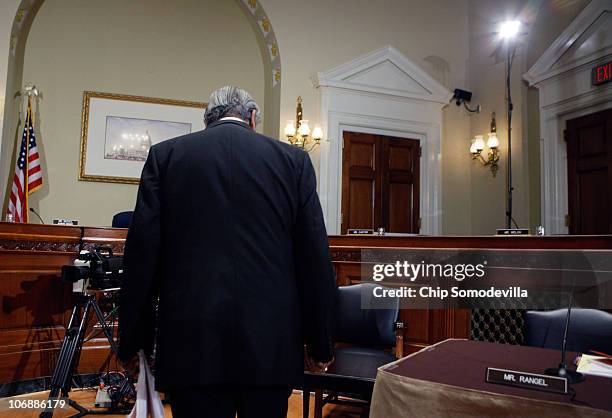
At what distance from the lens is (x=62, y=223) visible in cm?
390

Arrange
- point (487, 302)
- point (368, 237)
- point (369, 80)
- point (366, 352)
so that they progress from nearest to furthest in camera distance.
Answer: point (366, 352) < point (487, 302) < point (368, 237) < point (369, 80)

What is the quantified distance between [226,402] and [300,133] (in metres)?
4.51

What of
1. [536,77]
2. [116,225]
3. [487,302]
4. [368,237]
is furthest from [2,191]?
[536,77]

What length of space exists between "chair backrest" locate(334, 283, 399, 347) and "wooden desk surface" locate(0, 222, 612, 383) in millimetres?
768

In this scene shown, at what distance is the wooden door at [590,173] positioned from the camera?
4.94 meters

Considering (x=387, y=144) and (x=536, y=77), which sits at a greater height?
(x=536, y=77)

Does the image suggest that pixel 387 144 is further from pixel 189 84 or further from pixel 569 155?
pixel 189 84

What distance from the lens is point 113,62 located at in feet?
19.6

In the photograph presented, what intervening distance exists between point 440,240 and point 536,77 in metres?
3.03

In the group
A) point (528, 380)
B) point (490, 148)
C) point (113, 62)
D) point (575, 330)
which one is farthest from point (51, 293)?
point (490, 148)

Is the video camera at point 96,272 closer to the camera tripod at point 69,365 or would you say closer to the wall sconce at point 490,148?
the camera tripod at point 69,365

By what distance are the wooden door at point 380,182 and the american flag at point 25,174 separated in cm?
338

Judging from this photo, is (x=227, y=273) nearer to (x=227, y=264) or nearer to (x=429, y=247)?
(x=227, y=264)

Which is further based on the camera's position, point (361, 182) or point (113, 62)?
point (361, 182)
